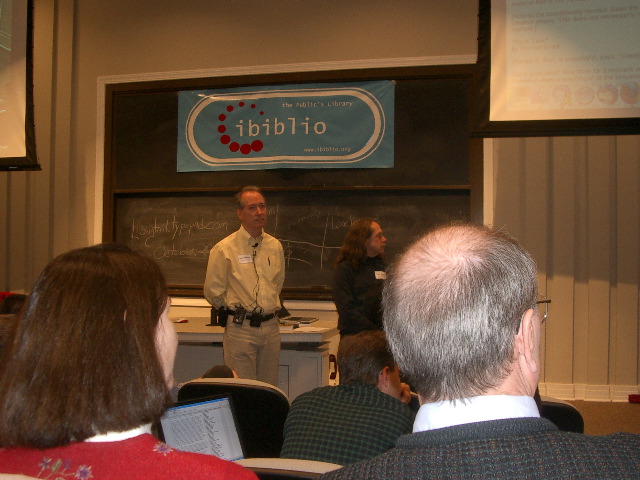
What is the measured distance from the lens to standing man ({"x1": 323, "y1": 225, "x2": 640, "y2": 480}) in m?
0.68

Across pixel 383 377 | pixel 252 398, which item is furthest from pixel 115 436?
pixel 383 377

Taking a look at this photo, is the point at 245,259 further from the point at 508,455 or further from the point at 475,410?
the point at 508,455

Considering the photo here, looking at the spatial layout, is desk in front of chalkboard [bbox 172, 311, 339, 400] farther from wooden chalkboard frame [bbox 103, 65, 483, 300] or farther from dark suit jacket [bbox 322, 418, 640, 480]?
dark suit jacket [bbox 322, 418, 640, 480]

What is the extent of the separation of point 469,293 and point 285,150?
186 inches

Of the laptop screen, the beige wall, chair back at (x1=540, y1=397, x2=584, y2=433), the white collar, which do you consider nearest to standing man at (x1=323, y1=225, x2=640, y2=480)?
the white collar

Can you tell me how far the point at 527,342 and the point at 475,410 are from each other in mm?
125

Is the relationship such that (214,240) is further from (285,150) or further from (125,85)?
(125,85)

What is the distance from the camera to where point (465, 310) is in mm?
799

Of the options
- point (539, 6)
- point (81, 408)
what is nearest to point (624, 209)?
point (539, 6)

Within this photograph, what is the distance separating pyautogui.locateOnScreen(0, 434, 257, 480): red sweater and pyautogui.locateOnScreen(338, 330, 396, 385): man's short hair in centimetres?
105

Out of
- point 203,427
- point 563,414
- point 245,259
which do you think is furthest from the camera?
point 245,259

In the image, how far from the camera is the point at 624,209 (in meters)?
4.77

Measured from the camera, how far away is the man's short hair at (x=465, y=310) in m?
0.80

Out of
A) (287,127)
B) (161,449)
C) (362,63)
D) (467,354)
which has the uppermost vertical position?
(362,63)
